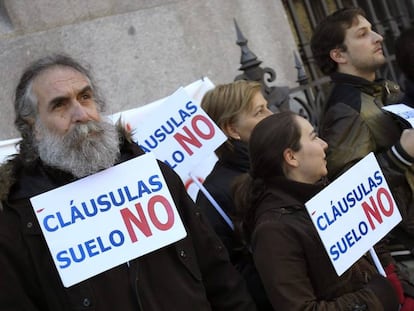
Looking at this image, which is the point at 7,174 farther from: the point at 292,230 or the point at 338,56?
the point at 338,56

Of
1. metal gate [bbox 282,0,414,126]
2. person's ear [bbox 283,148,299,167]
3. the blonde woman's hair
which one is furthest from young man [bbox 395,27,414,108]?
metal gate [bbox 282,0,414,126]

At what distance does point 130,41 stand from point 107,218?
3249 millimetres

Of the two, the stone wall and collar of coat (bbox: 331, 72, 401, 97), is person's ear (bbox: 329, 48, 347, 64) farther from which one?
the stone wall

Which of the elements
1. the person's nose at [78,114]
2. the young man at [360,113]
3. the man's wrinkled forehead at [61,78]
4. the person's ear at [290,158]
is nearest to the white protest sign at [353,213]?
the person's ear at [290,158]

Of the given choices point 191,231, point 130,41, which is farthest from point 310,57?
point 191,231

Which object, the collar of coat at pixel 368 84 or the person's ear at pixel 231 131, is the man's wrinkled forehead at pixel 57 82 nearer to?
the person's ear at pixel 231 131

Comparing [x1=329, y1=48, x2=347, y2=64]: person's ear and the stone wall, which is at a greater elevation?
the stone wall

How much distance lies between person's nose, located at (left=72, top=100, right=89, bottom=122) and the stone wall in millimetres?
2446

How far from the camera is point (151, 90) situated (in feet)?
17.0

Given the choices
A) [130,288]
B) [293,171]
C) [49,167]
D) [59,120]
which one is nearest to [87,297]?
[130,288]

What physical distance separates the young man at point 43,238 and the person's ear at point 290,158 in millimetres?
413

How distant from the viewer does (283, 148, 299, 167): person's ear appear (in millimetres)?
2443

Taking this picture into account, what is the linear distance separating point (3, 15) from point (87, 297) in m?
3.41

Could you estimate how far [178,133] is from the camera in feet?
11.0
